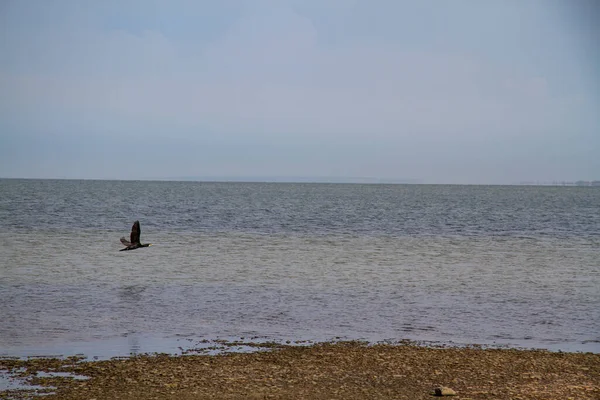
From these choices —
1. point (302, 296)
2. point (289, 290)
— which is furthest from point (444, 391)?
point (289, 290)

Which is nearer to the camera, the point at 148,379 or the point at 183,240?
the point at 148,379

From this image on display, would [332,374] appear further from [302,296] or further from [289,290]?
[289,290]

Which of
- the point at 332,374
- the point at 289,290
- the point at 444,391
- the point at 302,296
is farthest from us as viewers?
the point at 289,290

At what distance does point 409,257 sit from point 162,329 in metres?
20.5

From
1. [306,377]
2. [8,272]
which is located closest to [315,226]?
[8,272]

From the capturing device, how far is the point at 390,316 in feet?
66.1

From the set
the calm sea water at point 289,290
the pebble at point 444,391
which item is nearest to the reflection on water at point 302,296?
the calm sea water at point 289,290

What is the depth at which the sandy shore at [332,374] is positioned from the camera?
40.0 feet

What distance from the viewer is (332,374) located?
13.6 metres

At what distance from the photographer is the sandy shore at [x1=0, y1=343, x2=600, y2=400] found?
40.0ft

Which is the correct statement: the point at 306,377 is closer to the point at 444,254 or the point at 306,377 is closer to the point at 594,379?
the point at 594,379

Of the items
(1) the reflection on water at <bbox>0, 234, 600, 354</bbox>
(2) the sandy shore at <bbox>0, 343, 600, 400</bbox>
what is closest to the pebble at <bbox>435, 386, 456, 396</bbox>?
(2) the sandy shore at <bbox>0, 343, 600, 400</bbox>

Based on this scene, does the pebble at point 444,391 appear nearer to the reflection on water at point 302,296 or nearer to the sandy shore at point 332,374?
the sandy shore at point 332,374

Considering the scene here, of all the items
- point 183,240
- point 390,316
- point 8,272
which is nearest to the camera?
point 390,316
